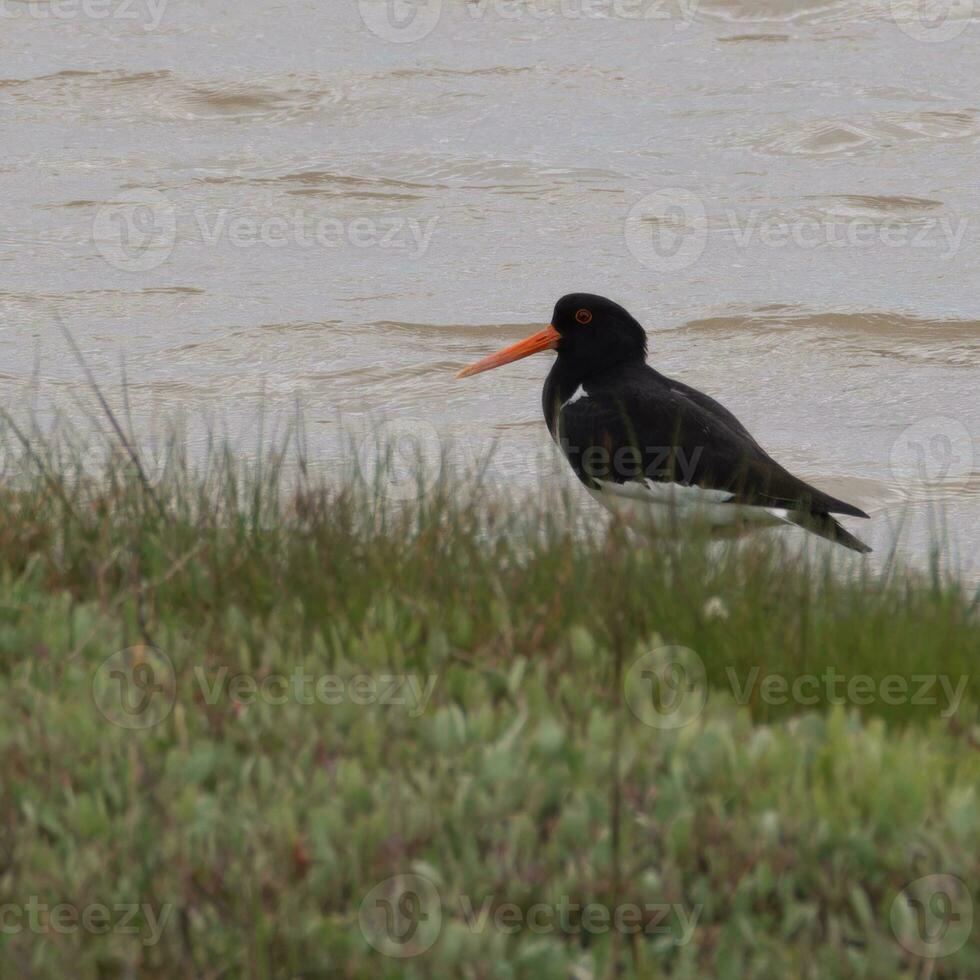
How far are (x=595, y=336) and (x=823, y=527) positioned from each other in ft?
5.18

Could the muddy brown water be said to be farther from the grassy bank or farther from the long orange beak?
the grassy bank

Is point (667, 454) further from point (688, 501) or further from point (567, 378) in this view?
point (567, 378)

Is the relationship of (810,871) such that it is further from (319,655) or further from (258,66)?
(258,66)

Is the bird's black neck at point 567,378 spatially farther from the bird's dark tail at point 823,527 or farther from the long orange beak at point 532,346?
the bird's dark tail at point 823,527

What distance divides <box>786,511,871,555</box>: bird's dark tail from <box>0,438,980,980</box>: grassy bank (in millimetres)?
1785

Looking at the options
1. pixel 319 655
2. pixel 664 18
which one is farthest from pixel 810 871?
pixel 664 18

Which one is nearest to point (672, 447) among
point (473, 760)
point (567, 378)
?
point (567, 378)

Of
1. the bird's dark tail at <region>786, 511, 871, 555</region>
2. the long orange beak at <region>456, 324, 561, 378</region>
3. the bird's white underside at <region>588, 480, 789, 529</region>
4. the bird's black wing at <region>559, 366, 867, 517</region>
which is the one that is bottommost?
the bird's dark tail at <region>786, 511, 871, 555</region>

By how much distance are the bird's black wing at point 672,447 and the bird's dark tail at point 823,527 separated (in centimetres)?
4

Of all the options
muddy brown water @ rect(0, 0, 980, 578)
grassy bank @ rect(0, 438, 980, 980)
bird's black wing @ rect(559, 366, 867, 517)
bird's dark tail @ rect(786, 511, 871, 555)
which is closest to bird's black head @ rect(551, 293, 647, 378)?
bird's black wing @ rect(559, 366, 867, 517)

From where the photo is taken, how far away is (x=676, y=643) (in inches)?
193

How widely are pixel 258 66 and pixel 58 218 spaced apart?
20.7 ft

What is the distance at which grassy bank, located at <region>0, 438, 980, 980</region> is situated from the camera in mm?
3514

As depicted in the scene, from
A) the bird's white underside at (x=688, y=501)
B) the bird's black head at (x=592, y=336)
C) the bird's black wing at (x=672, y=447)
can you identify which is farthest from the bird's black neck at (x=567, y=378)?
the bird's white underside at (x=688, y=501)
